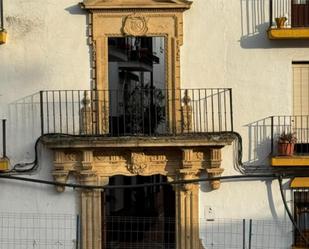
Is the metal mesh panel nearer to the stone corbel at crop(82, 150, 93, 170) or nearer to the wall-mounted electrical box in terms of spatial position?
the wall-mounted electrical box

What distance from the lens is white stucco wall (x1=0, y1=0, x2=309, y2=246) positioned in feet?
54.1

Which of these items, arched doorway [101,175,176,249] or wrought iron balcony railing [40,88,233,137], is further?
arched doorway [101,175,176,249]

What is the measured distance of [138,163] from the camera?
16391 mm

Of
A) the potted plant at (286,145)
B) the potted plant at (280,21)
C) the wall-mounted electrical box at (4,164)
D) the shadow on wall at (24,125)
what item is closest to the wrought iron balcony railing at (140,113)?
the shadow on wall at (24,125)

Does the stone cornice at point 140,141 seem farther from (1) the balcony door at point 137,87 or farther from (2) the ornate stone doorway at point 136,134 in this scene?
(1) the balcony door at point 137,87

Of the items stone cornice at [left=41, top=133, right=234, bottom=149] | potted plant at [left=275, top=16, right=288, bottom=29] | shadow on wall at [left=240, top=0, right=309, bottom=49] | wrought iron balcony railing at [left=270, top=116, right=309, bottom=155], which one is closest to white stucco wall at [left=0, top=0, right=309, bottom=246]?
shadow on wall at [left=240, top=0, right=309, bottom=49]

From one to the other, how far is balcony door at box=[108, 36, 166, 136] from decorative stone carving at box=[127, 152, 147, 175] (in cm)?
41

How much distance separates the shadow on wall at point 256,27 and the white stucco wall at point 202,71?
0.02 metres

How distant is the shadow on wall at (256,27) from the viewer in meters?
16.4

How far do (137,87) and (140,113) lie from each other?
0.48 metres

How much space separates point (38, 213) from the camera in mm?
16625

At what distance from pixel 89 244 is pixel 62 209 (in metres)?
0.77

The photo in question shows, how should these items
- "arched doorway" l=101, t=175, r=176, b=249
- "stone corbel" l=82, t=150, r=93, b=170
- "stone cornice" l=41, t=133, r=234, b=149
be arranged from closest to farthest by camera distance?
"stone cornice" l=41, t=133, r=234, b=149, "stone corbel" l=82, t=150, r=93, b=170, "arched doorway" l=101, t=175, r=176, b=249

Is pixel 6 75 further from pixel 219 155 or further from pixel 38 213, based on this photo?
pixel 219 155
